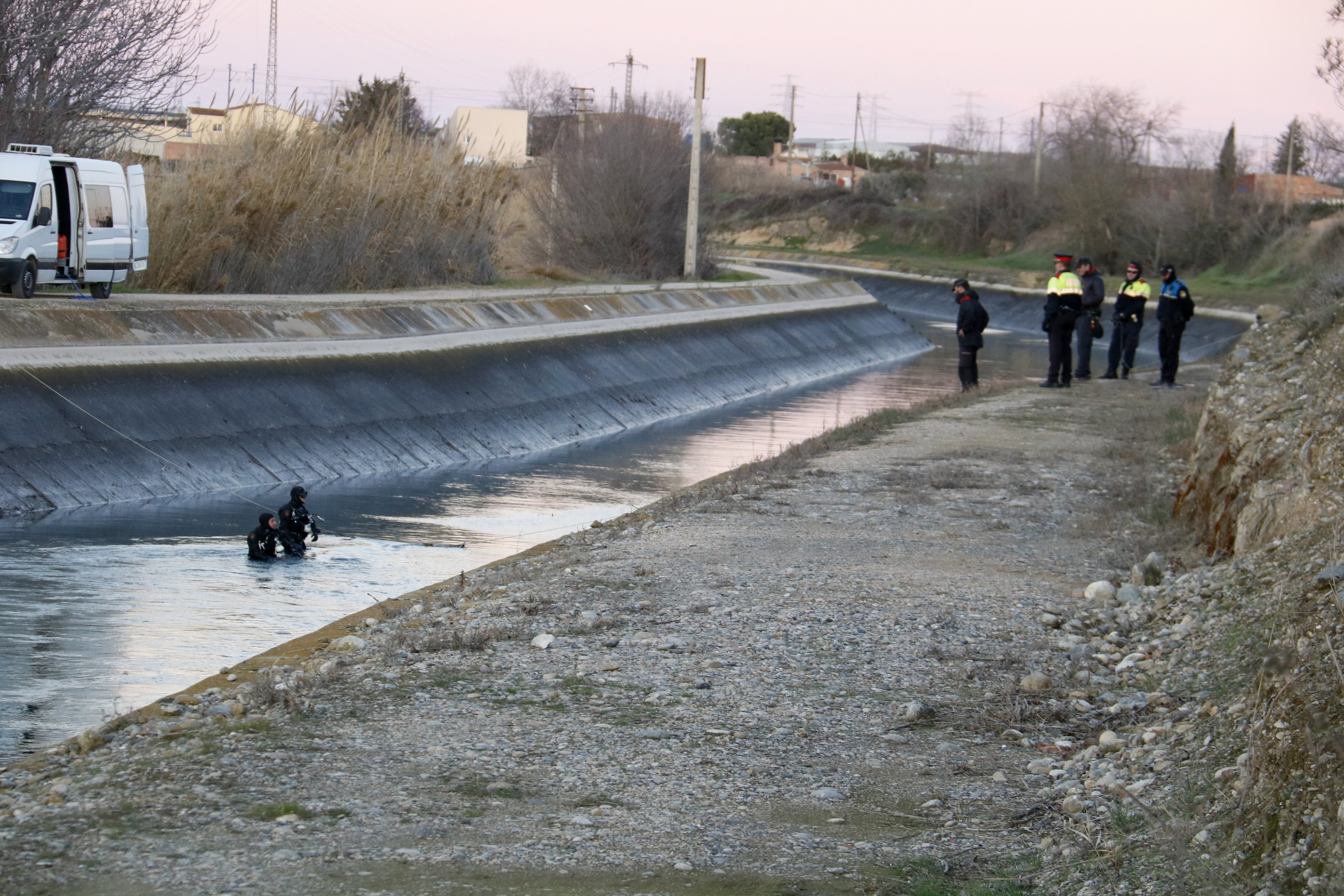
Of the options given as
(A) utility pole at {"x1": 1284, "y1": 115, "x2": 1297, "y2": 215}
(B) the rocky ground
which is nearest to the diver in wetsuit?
(B) the rocky ground

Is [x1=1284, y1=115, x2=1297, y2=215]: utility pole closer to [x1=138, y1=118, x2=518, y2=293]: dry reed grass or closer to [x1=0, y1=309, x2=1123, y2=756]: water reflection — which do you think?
[x1=138, y1=118, x2=518, y2=293]: dry reed grass

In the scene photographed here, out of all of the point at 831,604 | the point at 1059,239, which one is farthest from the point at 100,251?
the point at 1059,239

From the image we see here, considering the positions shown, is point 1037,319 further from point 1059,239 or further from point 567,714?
point 567,714

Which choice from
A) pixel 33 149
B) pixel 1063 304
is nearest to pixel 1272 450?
pixel 1063 304

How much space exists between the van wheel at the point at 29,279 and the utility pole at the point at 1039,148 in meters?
67.5

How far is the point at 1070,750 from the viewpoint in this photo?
6547mm

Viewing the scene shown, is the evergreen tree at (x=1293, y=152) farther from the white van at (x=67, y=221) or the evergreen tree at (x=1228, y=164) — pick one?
the white van at (x=67, y=221)

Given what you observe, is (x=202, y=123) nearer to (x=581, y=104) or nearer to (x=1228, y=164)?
(x=581, y=104)

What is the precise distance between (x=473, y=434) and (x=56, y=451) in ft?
23.5

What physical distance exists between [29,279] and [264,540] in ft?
30.2

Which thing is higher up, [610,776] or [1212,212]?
[1212,212]

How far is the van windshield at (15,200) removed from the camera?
1877 centimetres

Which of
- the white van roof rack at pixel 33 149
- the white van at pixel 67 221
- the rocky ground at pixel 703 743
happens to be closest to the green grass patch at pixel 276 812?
the rocky ground at pixel 703 743

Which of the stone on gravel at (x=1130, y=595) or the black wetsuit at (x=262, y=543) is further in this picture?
the black wetsuit at (x=262, y=543)
